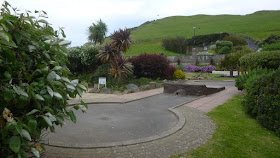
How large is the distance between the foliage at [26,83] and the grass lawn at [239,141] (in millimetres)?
2441

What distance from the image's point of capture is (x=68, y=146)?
4.23 m

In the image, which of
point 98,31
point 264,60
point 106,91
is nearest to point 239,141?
point 264,60

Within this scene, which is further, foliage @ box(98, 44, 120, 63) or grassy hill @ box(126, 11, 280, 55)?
grassy hill @ box(126, 11, 280, 55)

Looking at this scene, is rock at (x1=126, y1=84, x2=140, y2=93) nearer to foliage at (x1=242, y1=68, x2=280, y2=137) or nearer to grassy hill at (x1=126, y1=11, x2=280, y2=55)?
foliage at (x1=242, y1=68, x2=280, y2=137)

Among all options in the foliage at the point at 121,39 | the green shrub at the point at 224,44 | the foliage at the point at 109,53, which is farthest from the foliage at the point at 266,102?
the green shrub at the point at 224,44

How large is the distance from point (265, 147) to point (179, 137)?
1.66 m

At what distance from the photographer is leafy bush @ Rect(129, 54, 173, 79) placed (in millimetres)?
14876

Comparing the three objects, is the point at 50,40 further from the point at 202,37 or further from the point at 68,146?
the point at 202,37

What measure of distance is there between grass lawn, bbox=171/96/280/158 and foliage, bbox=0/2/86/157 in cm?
244

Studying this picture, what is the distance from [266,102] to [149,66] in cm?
965

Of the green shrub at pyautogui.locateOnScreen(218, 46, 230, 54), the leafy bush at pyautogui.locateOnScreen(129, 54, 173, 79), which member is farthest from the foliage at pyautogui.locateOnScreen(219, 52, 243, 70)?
the green shrub at pyautogui.locateOnScreen(218, 46, 230, 54)

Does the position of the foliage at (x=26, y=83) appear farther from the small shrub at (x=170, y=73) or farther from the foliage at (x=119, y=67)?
the small shrub at (x=170, y=73)

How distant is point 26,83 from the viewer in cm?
229

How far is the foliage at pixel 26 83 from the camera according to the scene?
2.12m
